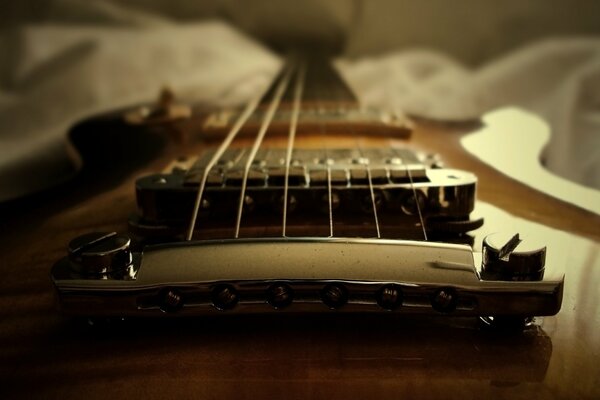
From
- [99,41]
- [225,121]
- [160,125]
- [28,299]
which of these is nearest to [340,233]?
[28,299]

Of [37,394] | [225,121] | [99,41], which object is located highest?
[99,41]

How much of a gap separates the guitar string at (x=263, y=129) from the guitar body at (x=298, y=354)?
0.09 meters

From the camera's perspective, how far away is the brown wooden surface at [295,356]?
338mm

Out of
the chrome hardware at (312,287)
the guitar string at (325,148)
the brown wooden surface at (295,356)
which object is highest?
the guitar string at (325,148)

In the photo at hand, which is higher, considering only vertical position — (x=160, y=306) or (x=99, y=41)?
(x=99, y=41)

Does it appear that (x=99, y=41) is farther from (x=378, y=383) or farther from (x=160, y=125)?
(x=378, y=383)

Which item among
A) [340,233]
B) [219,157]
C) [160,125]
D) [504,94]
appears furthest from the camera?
[504,94]

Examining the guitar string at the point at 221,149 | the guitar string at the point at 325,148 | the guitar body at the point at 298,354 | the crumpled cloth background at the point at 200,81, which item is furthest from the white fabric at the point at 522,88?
the guitar body at the point at 298,354

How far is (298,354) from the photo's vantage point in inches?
14.4

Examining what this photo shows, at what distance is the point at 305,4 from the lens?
1.70 metres

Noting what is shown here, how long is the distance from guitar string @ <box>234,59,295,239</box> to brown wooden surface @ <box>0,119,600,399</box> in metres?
0.09

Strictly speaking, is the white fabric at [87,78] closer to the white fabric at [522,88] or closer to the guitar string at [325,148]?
the guitar string at [325,148]

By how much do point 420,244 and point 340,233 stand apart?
101 mm

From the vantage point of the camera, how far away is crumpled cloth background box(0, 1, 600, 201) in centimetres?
100
